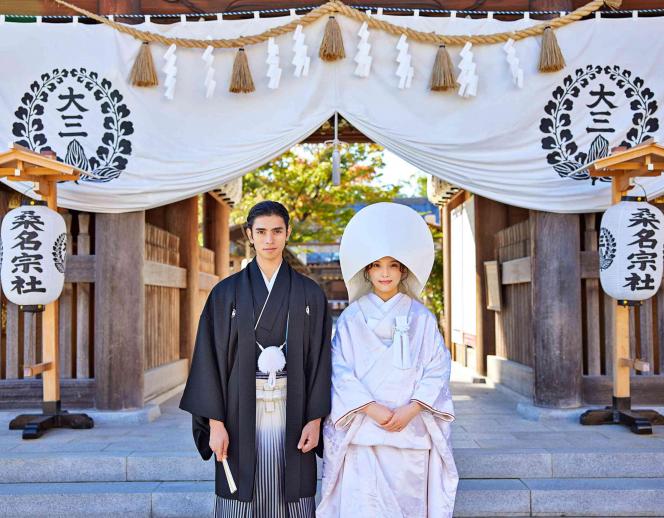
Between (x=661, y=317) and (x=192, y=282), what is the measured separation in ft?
17.7

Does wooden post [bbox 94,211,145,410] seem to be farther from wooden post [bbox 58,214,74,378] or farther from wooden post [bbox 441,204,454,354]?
wooden post [bbox 441,204,454,354]

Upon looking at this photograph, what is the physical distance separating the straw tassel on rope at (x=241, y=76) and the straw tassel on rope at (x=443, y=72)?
5.28ft

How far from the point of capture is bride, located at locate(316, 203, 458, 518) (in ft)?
9.24

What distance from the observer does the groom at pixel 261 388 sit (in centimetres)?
282

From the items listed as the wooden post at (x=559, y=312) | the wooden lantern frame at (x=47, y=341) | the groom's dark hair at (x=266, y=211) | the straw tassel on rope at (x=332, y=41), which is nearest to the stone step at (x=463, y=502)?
the wooden lantern frame at (x=47, y=341)

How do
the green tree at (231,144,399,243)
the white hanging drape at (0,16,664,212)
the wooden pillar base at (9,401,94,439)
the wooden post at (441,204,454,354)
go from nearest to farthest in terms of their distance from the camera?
the wooden pillar base at (9,401,94,439)
the white hanging drape at (0,16,664,212)
the wooden post at (441,204,454,354)
the green tree at (231,144,399,243)

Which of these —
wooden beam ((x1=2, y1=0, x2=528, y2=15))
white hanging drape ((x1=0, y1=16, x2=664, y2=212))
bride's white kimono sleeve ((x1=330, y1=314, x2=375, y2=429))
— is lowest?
bride's white kimono sleeve ((x1=330, y1=314, x2=375, y2=429))

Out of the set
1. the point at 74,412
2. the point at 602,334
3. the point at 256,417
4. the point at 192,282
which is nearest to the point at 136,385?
the point at 74,412

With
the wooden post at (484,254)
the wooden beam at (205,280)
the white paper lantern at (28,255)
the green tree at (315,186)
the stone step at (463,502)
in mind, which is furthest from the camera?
the green tree at (315,186)

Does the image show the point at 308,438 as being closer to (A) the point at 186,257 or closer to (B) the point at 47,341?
(B) the point at 47,341

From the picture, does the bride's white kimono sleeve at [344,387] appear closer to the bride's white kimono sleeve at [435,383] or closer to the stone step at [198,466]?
the bride's white kimono sleeve at [435,383]

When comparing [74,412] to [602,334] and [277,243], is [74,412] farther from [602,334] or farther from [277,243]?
[602,334]

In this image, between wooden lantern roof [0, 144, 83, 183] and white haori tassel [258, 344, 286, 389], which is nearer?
white haori tassel [258, 344, 286, 389]

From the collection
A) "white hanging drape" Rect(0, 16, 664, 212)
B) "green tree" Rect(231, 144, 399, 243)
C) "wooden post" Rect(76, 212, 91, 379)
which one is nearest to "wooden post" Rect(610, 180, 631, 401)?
"white hanging drape" Rect(0, 16, 664, 212)
